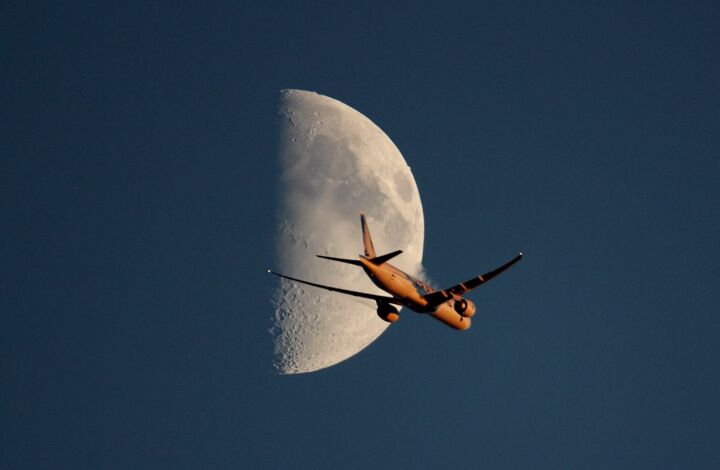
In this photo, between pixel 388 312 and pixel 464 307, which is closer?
pixel 388 312

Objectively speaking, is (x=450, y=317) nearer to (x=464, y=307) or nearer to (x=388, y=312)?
(x=464, y=307)

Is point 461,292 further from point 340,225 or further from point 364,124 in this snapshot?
point 364,124

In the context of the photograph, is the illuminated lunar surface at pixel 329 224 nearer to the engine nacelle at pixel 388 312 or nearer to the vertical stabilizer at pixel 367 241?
the engine nacelle at pixel 388 312

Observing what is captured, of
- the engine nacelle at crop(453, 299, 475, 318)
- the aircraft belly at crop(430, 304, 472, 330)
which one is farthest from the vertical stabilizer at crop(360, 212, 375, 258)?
the engine nacelle at crop(453, 299, 475, 318)

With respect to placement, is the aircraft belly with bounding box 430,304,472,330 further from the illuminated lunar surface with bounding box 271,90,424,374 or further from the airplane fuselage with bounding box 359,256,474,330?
the illuminated lunar surface with bounding box 271,90,424,374

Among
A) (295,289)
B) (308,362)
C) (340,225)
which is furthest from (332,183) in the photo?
(308,362)

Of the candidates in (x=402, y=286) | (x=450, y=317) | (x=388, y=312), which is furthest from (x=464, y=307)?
(x=402, y=286)
